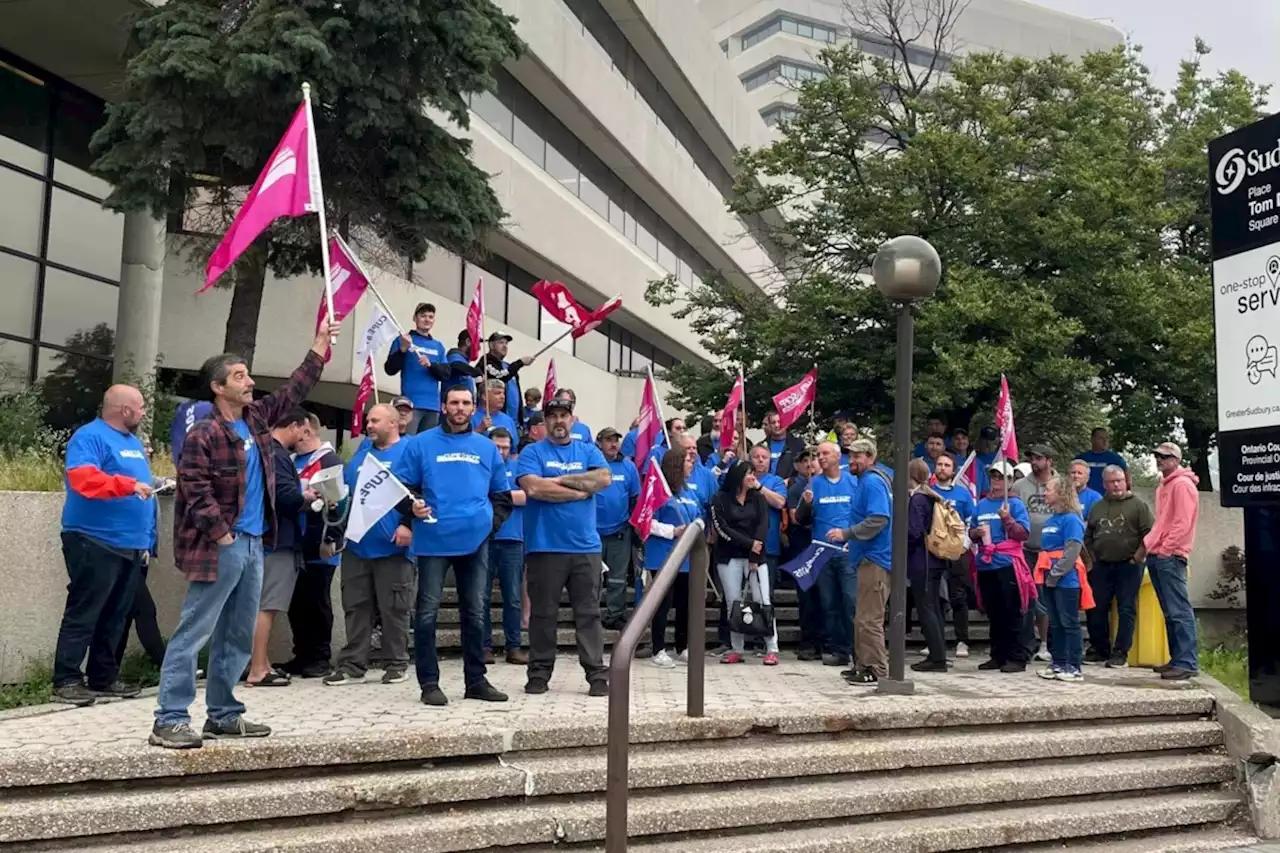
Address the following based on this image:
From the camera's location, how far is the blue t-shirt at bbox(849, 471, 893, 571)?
8.58 metres

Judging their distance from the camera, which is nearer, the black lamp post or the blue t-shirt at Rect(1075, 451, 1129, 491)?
the black lamp post

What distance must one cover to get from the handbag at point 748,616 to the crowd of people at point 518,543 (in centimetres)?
3

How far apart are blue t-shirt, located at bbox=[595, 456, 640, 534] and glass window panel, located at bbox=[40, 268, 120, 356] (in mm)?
9629

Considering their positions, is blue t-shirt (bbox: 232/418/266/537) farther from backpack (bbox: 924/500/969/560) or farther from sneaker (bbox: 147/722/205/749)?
backpack (bbox: 924/500/969/560)

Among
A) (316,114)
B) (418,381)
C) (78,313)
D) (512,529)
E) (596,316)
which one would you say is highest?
(316,114)

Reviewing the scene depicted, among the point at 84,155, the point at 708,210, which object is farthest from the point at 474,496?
A: the point at 708,210

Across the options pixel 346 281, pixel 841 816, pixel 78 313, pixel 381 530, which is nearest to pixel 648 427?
pixel 346 281

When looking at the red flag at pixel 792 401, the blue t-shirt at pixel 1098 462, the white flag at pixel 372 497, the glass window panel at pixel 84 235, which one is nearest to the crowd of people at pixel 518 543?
the white flag at pixel 372 497

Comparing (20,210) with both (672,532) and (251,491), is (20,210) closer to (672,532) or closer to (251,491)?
(672,532)

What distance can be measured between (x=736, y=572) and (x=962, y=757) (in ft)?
10.6

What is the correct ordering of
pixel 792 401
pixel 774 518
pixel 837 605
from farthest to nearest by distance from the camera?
1. pixel 792 401
2. pixel 774 518
3. pixel 837 605

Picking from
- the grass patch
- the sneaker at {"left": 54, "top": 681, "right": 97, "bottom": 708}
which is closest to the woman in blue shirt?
the sneaker at {"left": 54, "top": 681, "right": 97, "bottom": 708}

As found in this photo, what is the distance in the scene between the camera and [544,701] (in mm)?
7160

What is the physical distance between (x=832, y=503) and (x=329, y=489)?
4320 millimetres
